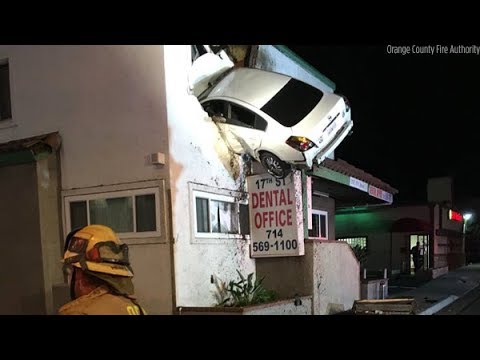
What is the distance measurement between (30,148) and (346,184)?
6189mm

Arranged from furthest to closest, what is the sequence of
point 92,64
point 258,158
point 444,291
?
1. point 444,291
2. point 258,158
3. point 92,64

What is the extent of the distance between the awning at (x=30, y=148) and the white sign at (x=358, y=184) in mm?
5998

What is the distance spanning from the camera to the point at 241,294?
7.14 metres

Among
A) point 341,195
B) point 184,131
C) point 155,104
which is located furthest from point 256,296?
point 341,195

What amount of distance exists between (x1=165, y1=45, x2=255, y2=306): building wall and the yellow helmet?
356cm

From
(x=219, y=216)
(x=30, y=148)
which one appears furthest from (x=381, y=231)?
(x=30, y=148)

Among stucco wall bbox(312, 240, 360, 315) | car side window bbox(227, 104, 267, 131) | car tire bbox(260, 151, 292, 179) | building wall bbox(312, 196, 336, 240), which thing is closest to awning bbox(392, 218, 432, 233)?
building wall bbox(312, 196, 336, 240)

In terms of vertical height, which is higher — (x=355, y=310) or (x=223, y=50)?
(x=223, y=50)

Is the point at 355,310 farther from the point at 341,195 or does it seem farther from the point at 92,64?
the point at 92,64

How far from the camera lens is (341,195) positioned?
12.3 metres

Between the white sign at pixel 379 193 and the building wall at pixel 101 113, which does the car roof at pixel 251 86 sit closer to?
the building wall at pixel 101 113

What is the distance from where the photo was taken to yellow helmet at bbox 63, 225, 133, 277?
2.67m

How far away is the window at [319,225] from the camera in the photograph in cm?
1170

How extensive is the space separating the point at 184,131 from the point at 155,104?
575 mm
